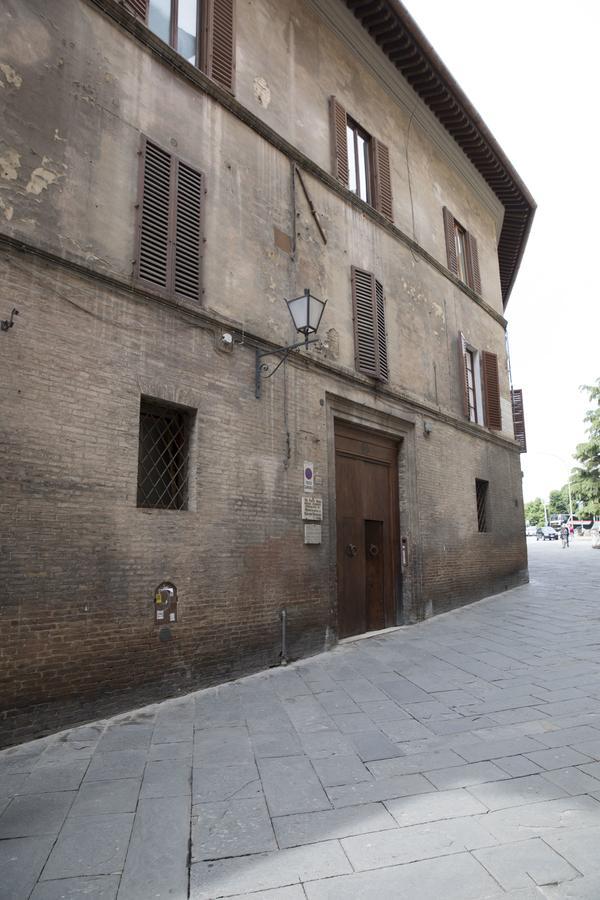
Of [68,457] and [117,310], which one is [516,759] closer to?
[68,457]

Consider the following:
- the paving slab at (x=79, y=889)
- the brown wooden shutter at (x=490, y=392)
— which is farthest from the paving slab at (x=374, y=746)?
the brown wooden shutter at (x=490, y=392)

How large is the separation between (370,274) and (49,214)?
18.5 feet

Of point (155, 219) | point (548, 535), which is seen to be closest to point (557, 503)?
point (548, 535)

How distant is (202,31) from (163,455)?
5.79 meters

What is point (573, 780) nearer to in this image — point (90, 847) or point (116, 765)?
point (90, 847)

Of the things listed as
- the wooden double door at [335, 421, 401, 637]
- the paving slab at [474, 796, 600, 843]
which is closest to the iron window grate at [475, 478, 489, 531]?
the wooden double door at [335, 421, 401, 637]

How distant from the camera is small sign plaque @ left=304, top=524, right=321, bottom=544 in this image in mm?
7541

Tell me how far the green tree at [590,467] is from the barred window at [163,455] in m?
37.3

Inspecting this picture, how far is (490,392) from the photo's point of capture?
13562mm

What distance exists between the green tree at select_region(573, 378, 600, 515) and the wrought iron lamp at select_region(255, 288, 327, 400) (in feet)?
118

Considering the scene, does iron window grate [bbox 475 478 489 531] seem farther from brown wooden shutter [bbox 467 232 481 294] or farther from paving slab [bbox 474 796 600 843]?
paving slab [bbox 474 796 600 843]

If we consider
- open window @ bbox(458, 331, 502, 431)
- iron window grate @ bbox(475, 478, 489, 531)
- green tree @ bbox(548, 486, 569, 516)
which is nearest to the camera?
iron window grate @ bbox(475, 478, 489, 531)

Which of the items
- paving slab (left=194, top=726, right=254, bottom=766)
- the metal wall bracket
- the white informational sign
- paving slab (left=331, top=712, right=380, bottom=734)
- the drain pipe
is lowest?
paving slab (left=194, top=726, right=254, bottom=766)

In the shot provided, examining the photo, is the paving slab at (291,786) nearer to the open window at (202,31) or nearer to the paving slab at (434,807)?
the paving slab at (434,807)
